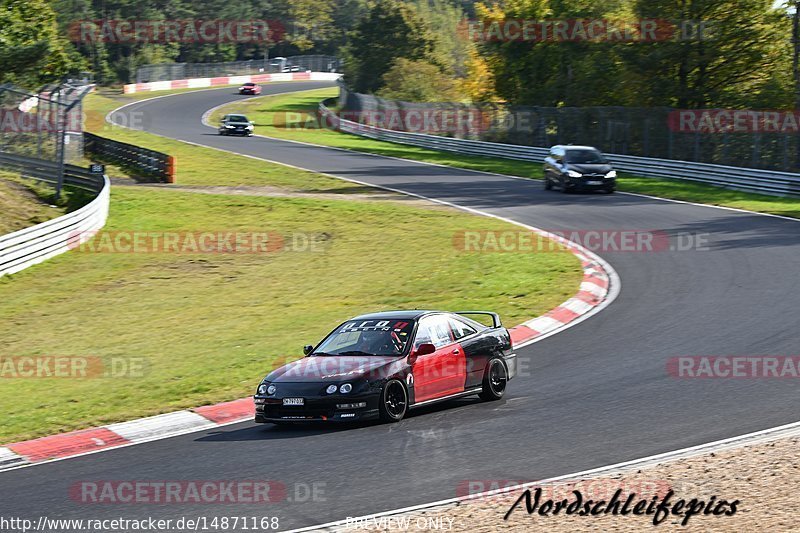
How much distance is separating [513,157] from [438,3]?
105 metres

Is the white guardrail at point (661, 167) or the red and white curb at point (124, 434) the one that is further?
the white guardrail at point (661, 167)

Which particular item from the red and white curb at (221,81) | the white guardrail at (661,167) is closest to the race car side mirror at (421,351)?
the white guardrail at (661,167)

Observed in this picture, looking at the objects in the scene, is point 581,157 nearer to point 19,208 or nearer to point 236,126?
point 19,208

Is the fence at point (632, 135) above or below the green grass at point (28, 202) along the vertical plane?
above

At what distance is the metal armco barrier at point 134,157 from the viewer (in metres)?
42.0

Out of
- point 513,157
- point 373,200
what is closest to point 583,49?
point 513,157

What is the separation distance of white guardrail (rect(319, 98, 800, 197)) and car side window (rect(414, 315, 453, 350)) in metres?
23.5

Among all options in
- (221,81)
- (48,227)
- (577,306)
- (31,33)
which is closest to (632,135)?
(48,227)

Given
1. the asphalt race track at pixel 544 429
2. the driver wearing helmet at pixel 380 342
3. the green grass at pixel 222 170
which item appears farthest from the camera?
the green grass at pixel 222 170

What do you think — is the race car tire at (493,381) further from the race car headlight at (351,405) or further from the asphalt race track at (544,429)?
the race car headlight at (351,405)

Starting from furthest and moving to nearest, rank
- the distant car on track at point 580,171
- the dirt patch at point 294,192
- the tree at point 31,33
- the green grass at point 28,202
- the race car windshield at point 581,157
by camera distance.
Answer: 1. the tree at point 31,33
2. the race car windshield at point 581,157
3. the dirt patch at point 294,192
4. the distant car on track at point 580,171
5. the green grass at point 28,202

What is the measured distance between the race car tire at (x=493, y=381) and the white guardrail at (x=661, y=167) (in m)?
23.2

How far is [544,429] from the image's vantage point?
1057 cm

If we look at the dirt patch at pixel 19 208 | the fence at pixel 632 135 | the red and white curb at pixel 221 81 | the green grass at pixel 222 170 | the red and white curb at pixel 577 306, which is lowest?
the red and white curb at pixel 577 306
